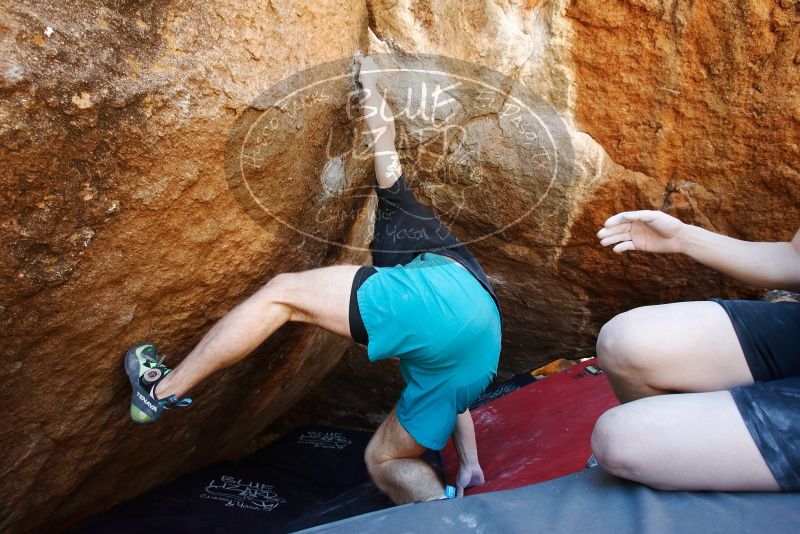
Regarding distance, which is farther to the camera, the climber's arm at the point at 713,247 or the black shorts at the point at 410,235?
the black shorts at the point at 410,235

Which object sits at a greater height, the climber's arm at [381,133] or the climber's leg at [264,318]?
the climber's arm at [381,133]

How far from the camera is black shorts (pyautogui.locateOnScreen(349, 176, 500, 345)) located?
6.70 feet

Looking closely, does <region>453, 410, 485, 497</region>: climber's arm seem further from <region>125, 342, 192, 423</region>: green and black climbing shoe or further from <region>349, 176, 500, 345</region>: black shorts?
<region>125, 342, 192, 423</region>: green and black climbing shoe

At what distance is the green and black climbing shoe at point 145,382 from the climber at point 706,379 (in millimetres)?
1143

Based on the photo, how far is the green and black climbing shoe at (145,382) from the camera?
1756 mm

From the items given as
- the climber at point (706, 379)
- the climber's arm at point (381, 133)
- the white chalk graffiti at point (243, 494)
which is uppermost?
the climber's arm at point (381, 133)

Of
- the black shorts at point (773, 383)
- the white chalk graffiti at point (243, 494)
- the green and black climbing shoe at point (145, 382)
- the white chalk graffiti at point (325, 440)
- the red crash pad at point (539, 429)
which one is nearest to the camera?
the black shorts at point (773, 383)

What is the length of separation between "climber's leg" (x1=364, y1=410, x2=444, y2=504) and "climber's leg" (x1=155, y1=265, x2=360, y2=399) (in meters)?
0.49

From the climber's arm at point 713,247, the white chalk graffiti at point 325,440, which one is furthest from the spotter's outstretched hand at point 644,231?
the white chalk graffiti at point 325,440

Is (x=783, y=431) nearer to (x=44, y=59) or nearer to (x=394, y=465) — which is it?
(x=394, y=465)

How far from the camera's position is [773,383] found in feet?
4.37

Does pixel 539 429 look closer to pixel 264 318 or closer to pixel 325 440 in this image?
pixel 264 318

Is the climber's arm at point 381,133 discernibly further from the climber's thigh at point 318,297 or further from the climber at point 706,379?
the climber at point 706,379

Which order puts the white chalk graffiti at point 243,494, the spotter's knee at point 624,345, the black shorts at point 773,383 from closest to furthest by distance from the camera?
the black shorts at point 773,383 < the spotter's knee at point 624,345 < the white chalk graffiti at point 243,494
